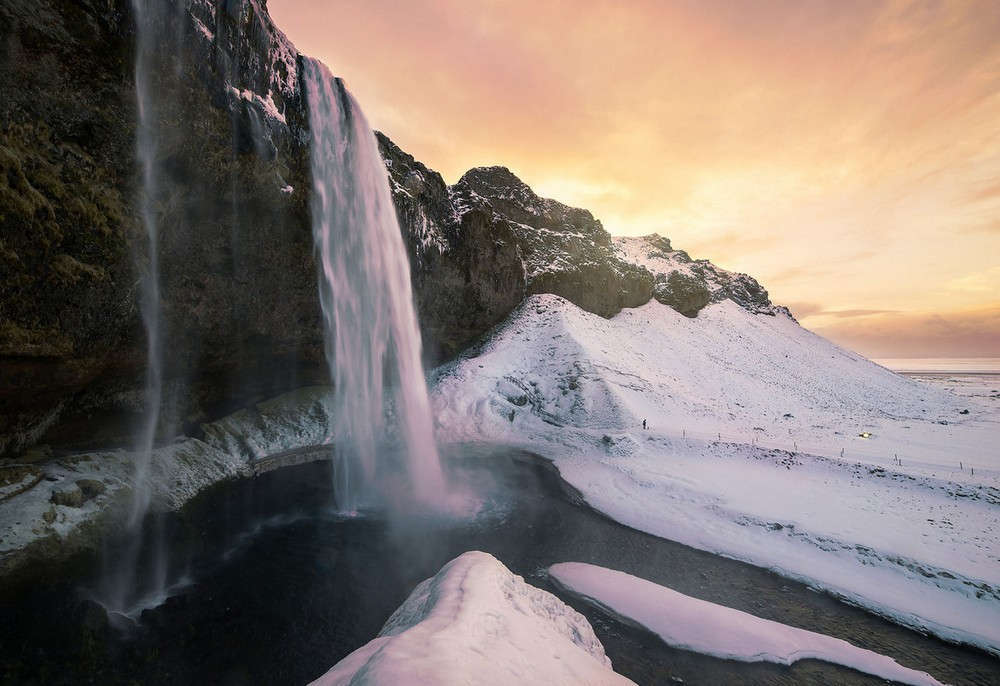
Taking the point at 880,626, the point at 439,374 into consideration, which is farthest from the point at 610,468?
the point at 439,374

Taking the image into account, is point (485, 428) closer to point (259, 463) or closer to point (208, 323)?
point (259, 463)

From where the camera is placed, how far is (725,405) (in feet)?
89.8

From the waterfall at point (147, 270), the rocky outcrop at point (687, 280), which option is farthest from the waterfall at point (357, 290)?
the rocky outcrop at point (687, 280)

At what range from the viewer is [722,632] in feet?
26.5

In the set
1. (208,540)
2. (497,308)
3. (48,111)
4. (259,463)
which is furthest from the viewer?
(497,308)

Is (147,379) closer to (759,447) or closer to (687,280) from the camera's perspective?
(759,447)

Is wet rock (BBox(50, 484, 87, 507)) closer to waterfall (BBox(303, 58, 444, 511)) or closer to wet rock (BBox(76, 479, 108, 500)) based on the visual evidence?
wet rock (BBox(76, 479, 108, 500))

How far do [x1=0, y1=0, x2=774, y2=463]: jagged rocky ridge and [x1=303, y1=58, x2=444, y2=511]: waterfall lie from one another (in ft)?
2.81

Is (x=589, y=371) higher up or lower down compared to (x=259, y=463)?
higher up

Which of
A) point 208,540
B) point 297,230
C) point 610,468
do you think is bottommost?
point 208,540

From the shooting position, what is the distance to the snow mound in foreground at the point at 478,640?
4.20m

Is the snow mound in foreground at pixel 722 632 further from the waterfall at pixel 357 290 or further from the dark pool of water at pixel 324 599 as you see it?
the waterfall at pixel 357 290

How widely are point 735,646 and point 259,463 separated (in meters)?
18.4

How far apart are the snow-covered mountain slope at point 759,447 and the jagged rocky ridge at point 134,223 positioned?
11750 mm
